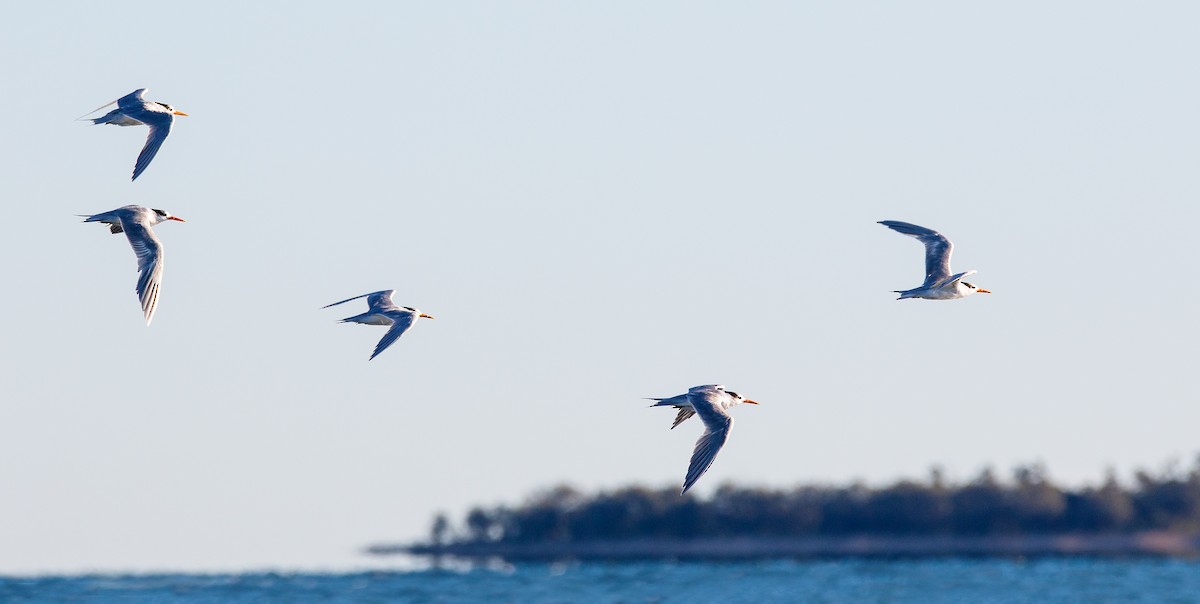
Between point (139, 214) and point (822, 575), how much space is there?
60.3 m

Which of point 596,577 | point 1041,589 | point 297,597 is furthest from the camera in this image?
point 596,577

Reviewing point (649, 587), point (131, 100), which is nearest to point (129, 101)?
point (131, 100)

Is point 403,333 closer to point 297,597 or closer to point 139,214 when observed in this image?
point 139,214

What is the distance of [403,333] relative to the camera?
89.7ft

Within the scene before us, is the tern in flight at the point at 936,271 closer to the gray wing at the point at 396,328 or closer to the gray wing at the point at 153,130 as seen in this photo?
the gray wing at the point at 396,328

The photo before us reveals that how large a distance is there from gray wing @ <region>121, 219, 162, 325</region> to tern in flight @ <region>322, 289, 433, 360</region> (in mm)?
2638

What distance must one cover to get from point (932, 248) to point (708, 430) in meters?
7.98

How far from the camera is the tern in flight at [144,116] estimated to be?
28.1 meters

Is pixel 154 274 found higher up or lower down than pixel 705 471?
higher up

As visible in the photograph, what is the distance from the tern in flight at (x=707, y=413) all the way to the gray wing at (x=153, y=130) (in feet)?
24.4

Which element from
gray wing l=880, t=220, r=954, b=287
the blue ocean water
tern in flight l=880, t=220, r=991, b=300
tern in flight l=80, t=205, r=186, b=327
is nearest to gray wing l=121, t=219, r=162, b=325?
tern in flight l=80, t=205, r=186, b=327

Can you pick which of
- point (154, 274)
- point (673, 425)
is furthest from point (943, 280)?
point (154, 274)

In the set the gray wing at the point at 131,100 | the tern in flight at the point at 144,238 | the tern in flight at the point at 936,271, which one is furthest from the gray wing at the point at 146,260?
the tern in flight at the point at 936,271

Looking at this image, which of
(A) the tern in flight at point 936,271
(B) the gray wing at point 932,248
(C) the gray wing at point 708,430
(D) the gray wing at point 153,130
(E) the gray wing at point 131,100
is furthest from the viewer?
(B) the gray wing at point 932,248
